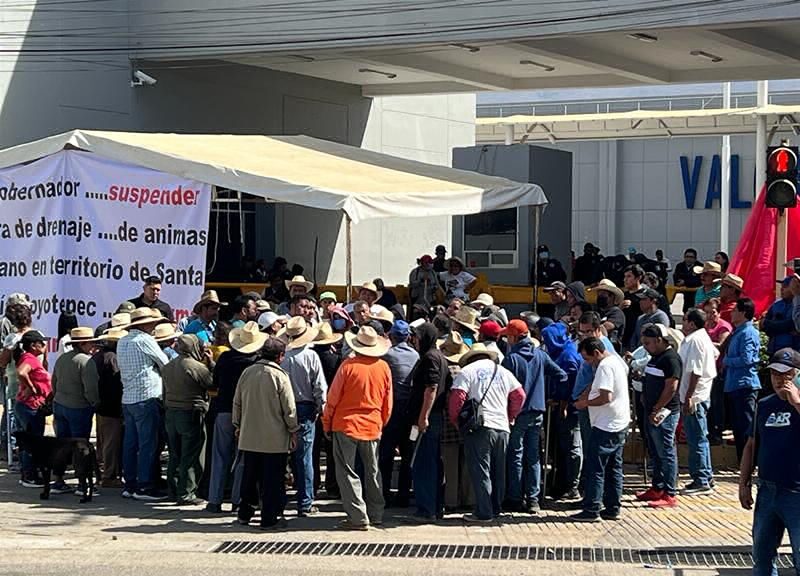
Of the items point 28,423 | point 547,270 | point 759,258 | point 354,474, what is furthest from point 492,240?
point 354,474

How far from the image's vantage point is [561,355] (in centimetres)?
1280

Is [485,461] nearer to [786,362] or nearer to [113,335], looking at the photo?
[786,362]

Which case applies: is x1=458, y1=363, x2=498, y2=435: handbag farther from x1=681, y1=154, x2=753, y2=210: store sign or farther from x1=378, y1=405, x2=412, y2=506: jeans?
x1=681, y1=154, x2=753, y2=210: store sign

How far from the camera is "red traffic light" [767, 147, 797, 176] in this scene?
14.3 meters

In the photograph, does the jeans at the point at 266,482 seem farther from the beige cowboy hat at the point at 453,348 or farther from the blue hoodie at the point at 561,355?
the blue hoodie at the point at 561,355

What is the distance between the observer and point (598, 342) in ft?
38.9

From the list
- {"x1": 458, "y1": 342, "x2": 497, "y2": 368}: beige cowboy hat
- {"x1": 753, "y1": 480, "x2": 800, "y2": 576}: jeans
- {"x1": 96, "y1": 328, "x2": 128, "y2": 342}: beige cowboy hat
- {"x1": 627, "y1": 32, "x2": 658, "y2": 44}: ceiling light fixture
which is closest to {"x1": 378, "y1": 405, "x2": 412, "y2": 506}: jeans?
{"x1": 458, "y1": 342, "x2": 497, "y2": 368}: beige cowboy hat

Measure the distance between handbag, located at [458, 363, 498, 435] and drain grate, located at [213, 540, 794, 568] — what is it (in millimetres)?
1219

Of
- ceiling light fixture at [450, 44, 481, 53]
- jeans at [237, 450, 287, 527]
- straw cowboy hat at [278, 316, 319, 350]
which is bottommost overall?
jeans at [237, 450, 287, 527]

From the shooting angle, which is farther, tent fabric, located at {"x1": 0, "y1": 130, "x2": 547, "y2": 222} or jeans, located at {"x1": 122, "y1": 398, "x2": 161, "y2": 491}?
tent fabric, located at {"x1": 0, "y1": 130, "x2": 547, "y2": 222}

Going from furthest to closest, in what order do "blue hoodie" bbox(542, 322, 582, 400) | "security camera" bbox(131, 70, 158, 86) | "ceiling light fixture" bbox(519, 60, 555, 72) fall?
"ceiling light fixture" bbox(519, 60, 555, 72) → "security camera" bbox(131, 70, 158, 86) → "blue hoodie" bbox(542, 322, 582, 400)

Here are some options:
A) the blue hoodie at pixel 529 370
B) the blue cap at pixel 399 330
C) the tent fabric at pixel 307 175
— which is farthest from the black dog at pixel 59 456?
the blue hoodie at pixel 529 370

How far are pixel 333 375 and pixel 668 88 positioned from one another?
4051 cm

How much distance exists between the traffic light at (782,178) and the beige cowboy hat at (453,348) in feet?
13.9
